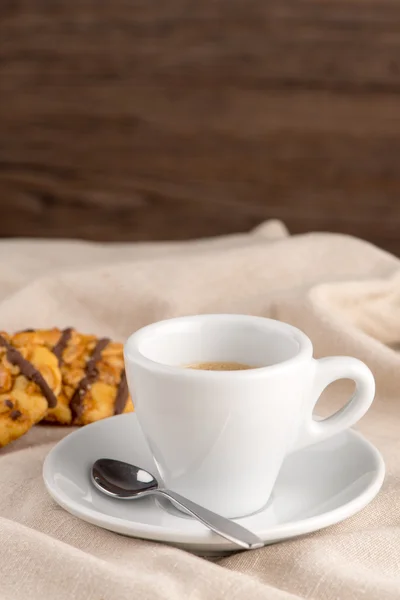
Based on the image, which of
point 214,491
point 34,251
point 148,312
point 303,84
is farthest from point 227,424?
point 303,84

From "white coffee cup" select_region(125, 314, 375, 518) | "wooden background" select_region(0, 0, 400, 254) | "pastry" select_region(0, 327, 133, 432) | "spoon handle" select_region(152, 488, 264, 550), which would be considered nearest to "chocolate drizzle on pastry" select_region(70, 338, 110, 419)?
"pastry" select_region(0, 327, 133, 432)

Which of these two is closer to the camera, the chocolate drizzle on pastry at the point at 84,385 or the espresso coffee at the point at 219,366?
the espresso coffee at the point at 219,366

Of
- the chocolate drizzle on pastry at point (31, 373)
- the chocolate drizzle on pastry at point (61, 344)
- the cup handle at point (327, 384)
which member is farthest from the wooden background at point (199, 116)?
the cup handle at point (327, 384)

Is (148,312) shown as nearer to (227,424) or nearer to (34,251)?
(34,251)

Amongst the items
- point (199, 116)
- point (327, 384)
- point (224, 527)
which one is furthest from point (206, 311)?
point (199, 116)

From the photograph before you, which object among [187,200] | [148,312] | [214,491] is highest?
[214,491]

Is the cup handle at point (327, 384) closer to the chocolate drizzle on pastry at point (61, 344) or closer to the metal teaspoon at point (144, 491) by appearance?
the metal teaspoon at point (144, 491)

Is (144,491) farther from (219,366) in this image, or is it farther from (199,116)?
(199,116)
